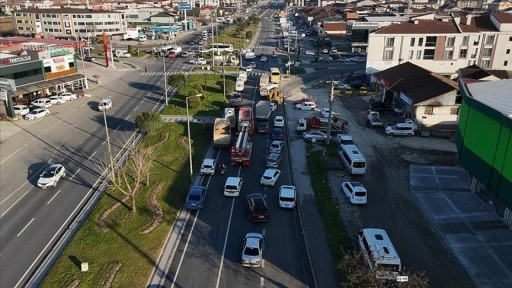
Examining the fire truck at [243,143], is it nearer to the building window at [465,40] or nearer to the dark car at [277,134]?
the dark car at [277,134]

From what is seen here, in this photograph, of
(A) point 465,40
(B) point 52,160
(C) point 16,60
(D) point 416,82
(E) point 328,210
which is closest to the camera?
(E) point 328,210

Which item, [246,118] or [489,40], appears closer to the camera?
[246,118]

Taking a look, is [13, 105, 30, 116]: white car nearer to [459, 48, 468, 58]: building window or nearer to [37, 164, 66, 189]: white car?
[37, 164, 66, 189]: white car

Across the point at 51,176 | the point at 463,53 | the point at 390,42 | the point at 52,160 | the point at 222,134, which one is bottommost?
the point at 52,160

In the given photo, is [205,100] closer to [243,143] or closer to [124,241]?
[243,143]

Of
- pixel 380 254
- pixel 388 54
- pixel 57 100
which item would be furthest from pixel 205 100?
pixel 380 254

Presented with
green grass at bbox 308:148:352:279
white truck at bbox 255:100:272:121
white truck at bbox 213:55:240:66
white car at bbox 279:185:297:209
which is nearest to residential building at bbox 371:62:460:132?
green grass at bbox 308:148:352:279

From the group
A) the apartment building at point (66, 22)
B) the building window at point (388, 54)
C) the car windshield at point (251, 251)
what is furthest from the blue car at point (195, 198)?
the apartment building at point (66, 22)
